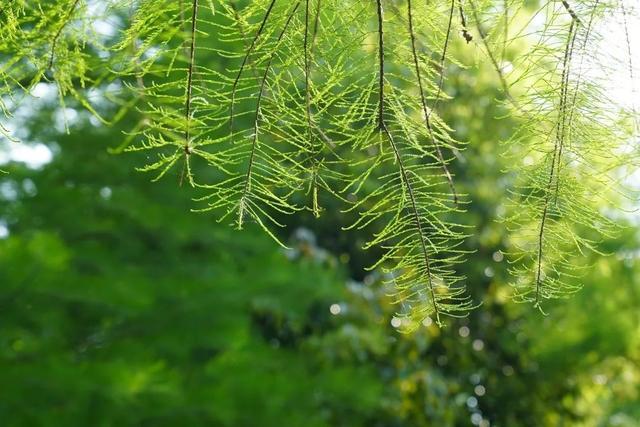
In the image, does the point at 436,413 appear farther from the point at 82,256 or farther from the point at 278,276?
the point at 82,256

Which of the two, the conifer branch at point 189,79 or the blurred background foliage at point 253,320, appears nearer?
the conifer branch at point 189,79

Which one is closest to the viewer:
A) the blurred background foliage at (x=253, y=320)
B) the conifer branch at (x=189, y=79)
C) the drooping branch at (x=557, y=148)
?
the conifer branch at (x=189, y=79)

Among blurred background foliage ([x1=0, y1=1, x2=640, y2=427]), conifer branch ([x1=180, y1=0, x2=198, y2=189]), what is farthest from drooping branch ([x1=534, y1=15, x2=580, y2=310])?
blurred background foliage ([x1=0, y1=1, x2=640, y2=427])

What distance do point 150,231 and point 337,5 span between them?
329 centimetres

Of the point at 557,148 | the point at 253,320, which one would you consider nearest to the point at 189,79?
the point at 557,148

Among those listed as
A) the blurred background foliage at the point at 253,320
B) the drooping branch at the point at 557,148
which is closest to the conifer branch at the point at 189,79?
the drooping branch at the point at 557,148

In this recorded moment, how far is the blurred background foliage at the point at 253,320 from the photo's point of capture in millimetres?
3221

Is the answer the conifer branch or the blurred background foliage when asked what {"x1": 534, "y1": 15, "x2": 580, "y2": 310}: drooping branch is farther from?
the blurred background foliage

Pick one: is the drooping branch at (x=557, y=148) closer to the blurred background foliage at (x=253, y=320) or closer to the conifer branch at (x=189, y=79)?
the conifer branch at (x=189, y=79)

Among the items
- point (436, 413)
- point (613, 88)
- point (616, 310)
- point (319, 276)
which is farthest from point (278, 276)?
point (613, 88)

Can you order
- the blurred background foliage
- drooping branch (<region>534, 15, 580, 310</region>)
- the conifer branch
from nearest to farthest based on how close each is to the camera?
1. the conifer branch
2. drooping branch (<region>534, 15, 580, 310</region>)
3. the blurred background foliage

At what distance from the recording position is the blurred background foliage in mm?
3221

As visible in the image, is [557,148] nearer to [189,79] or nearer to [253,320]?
[189,79]

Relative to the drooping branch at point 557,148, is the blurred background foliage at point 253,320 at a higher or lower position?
lower
